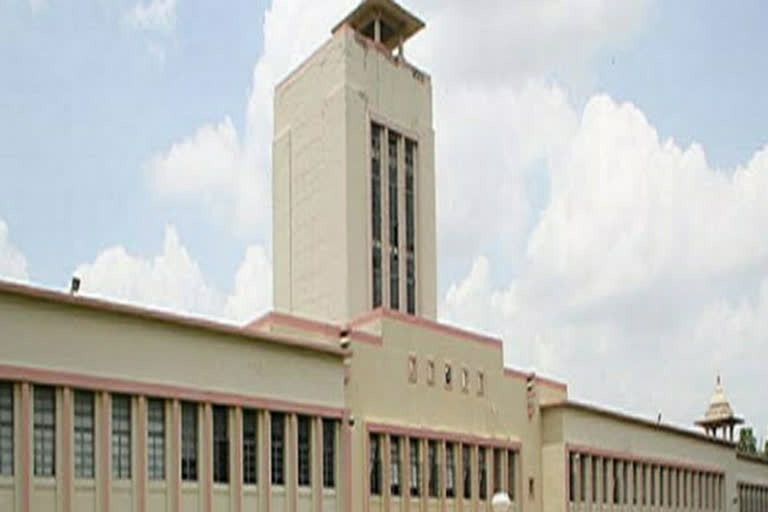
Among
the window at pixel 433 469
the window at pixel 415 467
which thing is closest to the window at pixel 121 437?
the window at pixel 415 467

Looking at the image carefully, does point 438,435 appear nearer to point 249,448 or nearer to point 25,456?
point 249,448

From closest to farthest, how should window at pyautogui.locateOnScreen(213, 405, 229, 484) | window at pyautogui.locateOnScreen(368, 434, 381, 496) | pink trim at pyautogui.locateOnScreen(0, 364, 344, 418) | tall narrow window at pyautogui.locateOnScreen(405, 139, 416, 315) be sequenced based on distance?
pink trim at pyautogui.locateOnScreen(0, 364, 344, 418) < window at pyautogui.locateOnScreen(213, 405, 229, 484) < window at pyautogui.locateOnScreen(368, 434, 381, 496) < tall narrow window at pyautogui.locateOnScreen(405, 139, 416, 315)

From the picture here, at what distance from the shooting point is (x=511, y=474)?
35.9 metres

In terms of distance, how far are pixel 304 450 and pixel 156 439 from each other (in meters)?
4.74

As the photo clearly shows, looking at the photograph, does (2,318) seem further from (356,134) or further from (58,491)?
(356,134)

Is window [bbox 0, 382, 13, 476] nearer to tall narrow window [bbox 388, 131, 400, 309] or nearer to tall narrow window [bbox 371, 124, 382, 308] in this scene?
tall narrow window [bbox 371, 124, 382, 308]

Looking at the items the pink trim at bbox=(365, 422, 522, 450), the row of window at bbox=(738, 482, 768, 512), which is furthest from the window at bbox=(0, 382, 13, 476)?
the row of window at bbox=(738, 482, 768, 512)

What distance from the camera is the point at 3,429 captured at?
2120 centimetres

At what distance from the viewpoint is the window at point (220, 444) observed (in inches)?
997

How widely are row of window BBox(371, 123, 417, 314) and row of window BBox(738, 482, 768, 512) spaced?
2228cm

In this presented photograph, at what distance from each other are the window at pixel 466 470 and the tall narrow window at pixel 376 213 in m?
10.4

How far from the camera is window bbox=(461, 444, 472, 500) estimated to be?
33.5m

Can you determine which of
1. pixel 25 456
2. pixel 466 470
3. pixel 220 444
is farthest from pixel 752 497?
pixel 25 456

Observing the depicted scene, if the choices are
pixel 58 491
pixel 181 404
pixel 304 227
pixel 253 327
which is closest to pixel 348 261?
pixel 304 227
